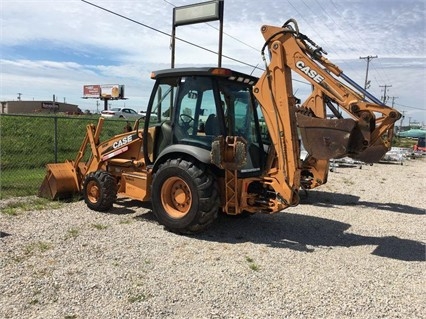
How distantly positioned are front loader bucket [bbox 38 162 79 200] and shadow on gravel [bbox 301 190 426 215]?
16.6ft

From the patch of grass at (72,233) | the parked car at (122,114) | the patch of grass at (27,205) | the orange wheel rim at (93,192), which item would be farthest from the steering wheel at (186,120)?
the parked car at (122,114)

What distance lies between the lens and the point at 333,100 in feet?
19.0

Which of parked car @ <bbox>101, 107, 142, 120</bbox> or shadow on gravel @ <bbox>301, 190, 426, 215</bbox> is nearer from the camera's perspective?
shadow on gravel @ <bbox>301, 190, 426, 215</bbox>

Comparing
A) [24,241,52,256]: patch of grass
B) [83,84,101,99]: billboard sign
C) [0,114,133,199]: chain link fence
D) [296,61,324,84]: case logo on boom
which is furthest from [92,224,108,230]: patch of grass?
[83,84,101,99]: billboard sign

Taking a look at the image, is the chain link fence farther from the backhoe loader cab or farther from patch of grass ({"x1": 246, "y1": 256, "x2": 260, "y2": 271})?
patch of grass ({"x1": 246, "y1": 256, "x2": 260, "y2": 271})

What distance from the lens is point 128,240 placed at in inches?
231

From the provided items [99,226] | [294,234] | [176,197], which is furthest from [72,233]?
[294,234]

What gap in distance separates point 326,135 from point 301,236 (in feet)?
6.10

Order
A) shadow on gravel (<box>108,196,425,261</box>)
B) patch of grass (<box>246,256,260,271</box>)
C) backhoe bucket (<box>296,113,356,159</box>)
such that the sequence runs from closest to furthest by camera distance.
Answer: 1. patch of grass (<box>246,256,260,271</box>)
2. backhoe bucket (<box>296,113,356,159</box>)
3. shadow on gravel (<box>108,196,425,261</box>)

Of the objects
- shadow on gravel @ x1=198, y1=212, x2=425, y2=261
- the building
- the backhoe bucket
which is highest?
the building

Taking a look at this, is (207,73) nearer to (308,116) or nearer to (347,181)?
(308,116)

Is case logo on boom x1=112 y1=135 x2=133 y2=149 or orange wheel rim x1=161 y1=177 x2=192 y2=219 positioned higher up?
case logo on boom x1=112 y1=135 x2=133 y2=149

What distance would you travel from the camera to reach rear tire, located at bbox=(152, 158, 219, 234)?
593 cm

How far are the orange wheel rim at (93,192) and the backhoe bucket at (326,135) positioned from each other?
3892 millimetres
